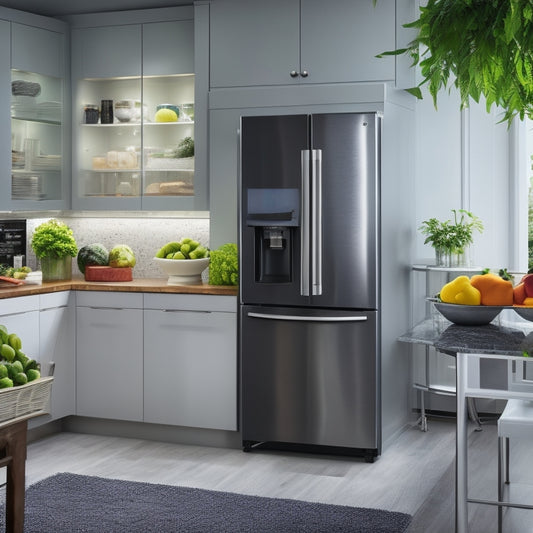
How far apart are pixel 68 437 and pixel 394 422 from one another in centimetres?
192

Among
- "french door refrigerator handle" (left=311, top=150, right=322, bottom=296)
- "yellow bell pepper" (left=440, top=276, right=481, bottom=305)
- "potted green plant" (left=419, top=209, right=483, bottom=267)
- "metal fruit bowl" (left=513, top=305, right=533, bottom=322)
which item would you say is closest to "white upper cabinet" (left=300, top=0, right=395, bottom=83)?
"french door refrigerator handle" (left=311, top=150, right=322, bottom=296)

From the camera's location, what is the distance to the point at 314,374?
182 inches

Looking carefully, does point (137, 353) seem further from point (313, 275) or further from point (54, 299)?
point (313, 275)

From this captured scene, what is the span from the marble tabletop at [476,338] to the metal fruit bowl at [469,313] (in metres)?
0.02

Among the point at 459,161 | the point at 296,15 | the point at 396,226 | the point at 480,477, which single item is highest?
the point at 296,15

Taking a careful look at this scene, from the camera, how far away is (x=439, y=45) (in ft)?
4.44

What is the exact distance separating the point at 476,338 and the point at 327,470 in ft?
5.95

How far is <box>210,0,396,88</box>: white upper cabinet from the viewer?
488cm

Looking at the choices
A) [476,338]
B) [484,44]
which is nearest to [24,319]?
[476,338]

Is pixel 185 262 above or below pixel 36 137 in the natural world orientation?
below

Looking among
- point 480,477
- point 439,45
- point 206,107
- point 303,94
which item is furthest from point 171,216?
point 439,45

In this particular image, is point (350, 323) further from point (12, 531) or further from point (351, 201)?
point (12, 531)

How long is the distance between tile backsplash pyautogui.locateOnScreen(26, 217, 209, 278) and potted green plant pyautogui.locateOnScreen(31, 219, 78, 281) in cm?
41

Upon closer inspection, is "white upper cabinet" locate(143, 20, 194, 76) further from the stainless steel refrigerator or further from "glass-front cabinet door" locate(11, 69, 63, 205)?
the stainless steel refrigerator
